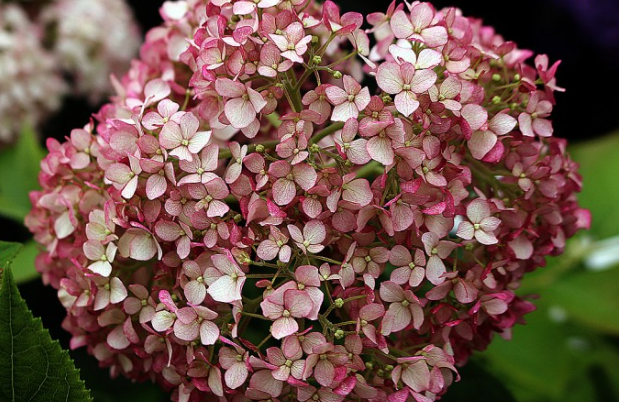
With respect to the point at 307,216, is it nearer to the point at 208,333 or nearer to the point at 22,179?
the point at 208,333

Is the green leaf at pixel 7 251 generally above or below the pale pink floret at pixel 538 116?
below

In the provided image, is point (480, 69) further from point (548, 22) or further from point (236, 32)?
point (548, 22)

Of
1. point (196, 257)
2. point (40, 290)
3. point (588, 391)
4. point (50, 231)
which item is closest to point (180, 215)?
point (196, 257)

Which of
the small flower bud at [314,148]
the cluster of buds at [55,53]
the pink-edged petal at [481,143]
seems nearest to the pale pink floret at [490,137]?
the pink-edged petal at [481,143]

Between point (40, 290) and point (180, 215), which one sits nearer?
point (180, 215)

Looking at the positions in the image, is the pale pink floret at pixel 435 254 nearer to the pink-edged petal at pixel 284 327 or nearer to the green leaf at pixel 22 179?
the pink-edged petal at pixel 284 327

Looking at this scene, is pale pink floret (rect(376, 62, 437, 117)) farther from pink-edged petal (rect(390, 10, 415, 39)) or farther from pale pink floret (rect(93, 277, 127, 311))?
pale pink floret (rect(93, 277, 127, 311))

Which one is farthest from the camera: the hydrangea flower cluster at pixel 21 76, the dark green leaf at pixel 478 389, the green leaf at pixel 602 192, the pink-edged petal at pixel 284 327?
the green leaf at pixel 602 192
